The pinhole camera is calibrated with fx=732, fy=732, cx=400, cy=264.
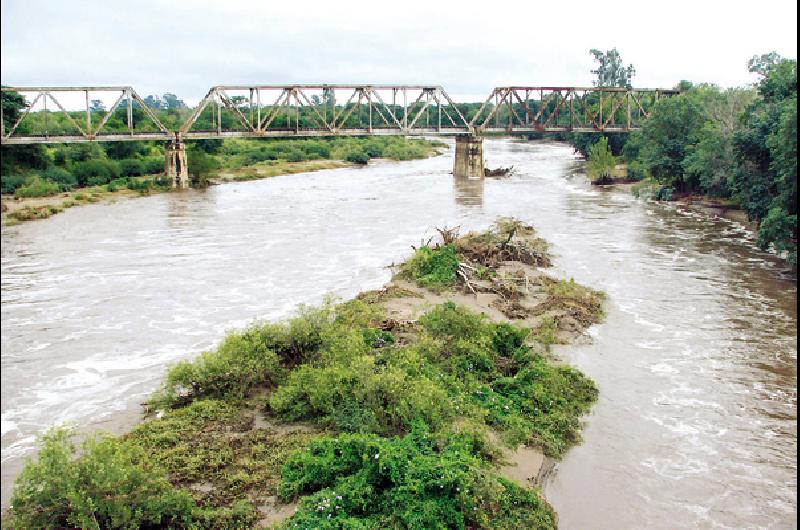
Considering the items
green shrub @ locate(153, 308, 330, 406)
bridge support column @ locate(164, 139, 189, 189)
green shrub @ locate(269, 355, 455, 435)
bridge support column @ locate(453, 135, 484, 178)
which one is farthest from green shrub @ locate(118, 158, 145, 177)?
green shrub @ locate(269, 355, 455, 435)

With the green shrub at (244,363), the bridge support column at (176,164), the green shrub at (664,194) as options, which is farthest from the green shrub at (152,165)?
the green shrub at (244,363)

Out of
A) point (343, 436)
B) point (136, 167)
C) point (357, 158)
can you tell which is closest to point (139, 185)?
point (136, 167)

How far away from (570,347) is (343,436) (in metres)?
8.07

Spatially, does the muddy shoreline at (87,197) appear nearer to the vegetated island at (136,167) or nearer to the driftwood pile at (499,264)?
the vegetated island at (136,167)

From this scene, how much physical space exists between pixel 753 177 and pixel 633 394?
59.3ft

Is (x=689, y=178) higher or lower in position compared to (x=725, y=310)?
higher

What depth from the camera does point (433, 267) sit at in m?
21.9

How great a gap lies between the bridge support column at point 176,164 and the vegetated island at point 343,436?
37098 mm

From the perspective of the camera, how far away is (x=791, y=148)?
21.8m

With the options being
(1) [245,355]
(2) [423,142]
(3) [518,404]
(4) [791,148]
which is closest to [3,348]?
(1) [245,355]

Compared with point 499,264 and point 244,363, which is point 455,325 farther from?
point 499,264

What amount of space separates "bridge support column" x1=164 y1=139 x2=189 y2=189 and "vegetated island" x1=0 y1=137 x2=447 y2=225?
Result: 66cm

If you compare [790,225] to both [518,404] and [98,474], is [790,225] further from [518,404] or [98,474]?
[98,474]

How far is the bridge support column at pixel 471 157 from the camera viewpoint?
60.7m
